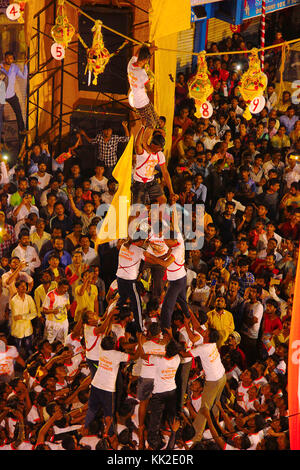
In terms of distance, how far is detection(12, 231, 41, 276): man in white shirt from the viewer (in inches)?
364

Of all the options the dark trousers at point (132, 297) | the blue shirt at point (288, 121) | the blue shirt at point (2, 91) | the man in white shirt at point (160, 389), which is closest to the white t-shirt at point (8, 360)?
the dark trousers at point (132, 297)

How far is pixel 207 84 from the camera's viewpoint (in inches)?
375

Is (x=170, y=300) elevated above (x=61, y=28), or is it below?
below

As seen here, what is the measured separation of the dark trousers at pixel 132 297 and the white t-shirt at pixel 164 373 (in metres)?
0.61

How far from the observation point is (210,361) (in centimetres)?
798

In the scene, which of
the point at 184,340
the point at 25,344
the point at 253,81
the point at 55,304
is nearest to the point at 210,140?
the point at 253,81

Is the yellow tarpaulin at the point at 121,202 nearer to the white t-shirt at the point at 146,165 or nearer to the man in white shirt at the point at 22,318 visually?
the white t-shirt at the point at 146,165

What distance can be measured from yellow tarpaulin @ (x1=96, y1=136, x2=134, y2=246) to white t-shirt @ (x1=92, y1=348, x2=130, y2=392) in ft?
4.42

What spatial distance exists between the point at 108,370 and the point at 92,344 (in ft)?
1.14

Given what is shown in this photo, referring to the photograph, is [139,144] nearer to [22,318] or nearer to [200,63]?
[200,63]

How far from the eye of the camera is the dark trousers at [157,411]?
25.7 feet
